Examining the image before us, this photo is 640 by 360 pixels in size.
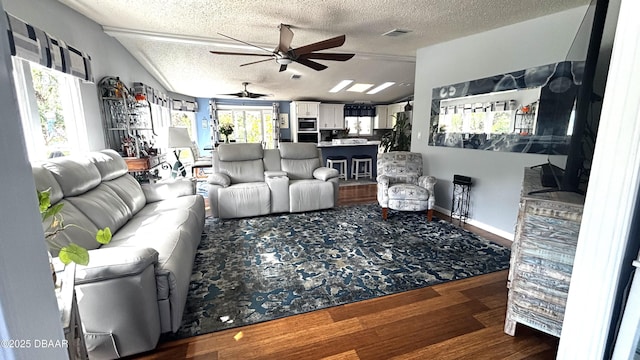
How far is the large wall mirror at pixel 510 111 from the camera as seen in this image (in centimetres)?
249

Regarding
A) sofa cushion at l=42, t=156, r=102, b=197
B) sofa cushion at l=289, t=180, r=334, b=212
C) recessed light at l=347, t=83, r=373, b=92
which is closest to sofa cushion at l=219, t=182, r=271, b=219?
sofa cushion at l=289, t=180, r=334, b=212

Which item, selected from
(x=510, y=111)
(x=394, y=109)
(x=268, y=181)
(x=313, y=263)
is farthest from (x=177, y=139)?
(x=394, y=109)

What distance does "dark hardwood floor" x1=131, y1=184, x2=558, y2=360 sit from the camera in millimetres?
1480

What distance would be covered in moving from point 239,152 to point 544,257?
3695 mm

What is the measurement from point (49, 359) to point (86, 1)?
3380mm

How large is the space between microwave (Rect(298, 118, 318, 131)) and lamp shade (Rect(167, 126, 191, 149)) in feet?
15.8

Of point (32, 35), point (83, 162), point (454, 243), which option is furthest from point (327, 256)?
point (32, 35)

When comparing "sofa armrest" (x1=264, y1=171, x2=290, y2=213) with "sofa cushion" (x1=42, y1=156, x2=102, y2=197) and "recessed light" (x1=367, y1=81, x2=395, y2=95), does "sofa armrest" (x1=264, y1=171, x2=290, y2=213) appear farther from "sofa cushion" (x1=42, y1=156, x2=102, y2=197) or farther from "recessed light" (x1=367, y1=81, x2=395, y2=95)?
"recessed light" (x1=367, y1=81, x2=395, y2=95)

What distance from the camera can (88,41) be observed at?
2893 mm

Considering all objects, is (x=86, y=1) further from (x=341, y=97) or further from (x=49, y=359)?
(x=341, y=97)

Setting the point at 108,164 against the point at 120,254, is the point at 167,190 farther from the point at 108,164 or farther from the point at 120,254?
the point at 120,254

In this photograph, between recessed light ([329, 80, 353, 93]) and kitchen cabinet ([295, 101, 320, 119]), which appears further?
kitchen cabinet ([295, 101, 320, 119])

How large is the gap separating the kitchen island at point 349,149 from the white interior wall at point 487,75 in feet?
7.64

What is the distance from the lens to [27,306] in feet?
1.41
